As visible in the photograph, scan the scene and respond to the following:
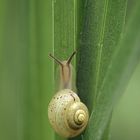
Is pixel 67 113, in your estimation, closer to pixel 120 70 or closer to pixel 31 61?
pixel 31 61

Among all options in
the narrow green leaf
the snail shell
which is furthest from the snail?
the narrow green leaf

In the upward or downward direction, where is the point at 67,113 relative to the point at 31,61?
downward

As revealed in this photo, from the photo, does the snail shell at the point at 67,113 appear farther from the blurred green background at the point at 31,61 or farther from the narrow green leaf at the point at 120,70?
the narrow green leaf at the point at 120,70

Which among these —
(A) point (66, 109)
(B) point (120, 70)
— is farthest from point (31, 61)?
(B) point (120, 70)

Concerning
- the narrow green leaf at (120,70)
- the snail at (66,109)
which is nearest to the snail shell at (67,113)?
the snail at (66,109)

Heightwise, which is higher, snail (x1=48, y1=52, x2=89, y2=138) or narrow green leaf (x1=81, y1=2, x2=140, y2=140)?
narrow green leaf (x1=81, y1=2, x2=140, y2=140)

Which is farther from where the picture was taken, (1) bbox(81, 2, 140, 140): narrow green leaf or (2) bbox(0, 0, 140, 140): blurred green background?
(2) bbox(0, 0, 140, 140): blurred green background

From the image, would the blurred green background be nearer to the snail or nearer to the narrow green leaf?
the snail

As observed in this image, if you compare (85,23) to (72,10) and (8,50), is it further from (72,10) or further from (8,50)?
(8,50)
